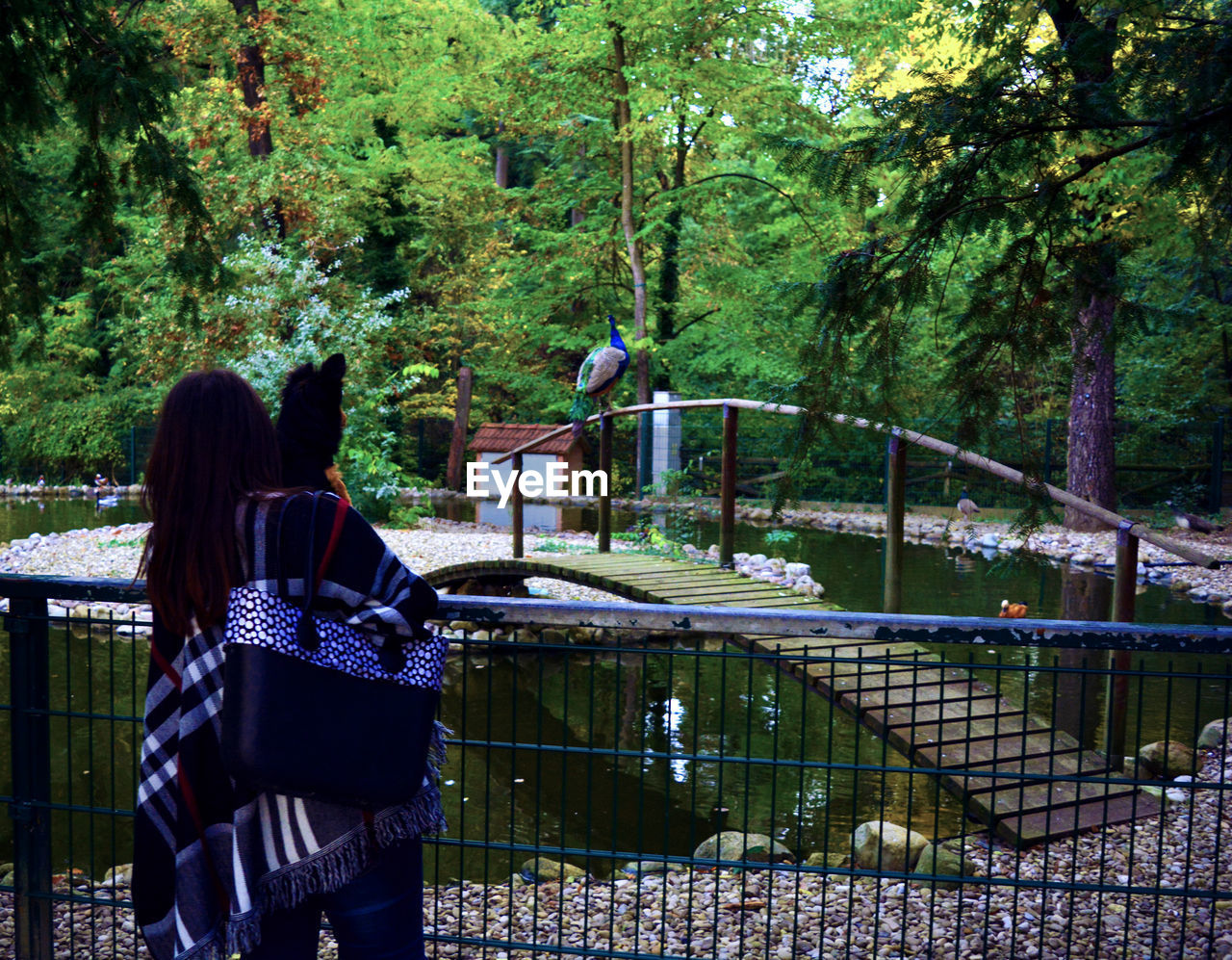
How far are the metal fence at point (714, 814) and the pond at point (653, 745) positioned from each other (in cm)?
3

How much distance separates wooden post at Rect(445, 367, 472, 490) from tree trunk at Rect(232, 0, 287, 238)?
526 cm

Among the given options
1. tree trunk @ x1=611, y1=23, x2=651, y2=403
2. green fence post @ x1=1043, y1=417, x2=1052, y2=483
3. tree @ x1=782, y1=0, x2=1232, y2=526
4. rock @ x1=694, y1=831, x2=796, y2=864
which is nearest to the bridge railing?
tree @ x1=782, y1=0, x2=1232, y2=526

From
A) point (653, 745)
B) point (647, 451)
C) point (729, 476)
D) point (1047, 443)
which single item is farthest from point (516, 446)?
point (653, 745)

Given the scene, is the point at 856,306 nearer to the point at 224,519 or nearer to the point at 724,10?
the point at 224,519

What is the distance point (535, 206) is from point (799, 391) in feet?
57.2

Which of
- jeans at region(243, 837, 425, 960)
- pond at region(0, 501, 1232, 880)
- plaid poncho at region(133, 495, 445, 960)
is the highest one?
plaid poncho at region(133, 495, 445, 960)

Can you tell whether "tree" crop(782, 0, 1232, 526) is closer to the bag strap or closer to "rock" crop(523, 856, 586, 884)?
"rock" crop(523, 856, 586, 884)

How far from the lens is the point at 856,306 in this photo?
4.07 metres

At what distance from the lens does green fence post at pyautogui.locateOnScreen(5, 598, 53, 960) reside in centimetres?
279

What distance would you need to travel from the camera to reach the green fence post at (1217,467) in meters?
18.8

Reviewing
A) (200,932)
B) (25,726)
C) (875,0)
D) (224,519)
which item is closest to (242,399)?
(224,519)

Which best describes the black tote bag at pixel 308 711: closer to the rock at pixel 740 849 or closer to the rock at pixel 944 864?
the rock at pixel 740 849

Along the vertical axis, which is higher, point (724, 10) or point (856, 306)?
point (724, 10)
